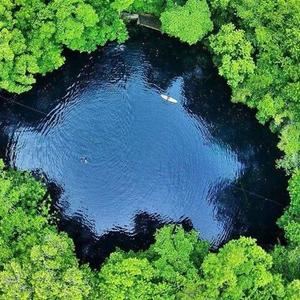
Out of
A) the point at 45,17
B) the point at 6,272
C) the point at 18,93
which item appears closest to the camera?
the point at 6,272

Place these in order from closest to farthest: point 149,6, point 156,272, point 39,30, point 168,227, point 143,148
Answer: point 156,272, point 168,227, point 39,30, point 149,6, point 143,148

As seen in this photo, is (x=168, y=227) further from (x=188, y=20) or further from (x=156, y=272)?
(x=188, y=20)

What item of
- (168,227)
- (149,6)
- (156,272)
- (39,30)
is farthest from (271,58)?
(156,272)

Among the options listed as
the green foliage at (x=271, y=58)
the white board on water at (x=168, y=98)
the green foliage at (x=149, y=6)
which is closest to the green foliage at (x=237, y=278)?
the green foliage at (x=271, y=58)

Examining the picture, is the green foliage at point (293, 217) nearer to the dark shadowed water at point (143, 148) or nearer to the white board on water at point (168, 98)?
the dark shadowed water at point (143, 148)

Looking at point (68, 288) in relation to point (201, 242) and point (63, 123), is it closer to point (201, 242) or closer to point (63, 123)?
point (201, 242)

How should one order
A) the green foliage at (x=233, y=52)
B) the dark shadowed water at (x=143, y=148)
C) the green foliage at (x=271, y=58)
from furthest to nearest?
the dark shadowed water at (x=143, y=148)
the green foliage at (x=233, y=52)
the green foliage at (x=271, y=58)

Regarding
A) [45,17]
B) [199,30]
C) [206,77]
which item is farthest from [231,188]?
[45,17]
